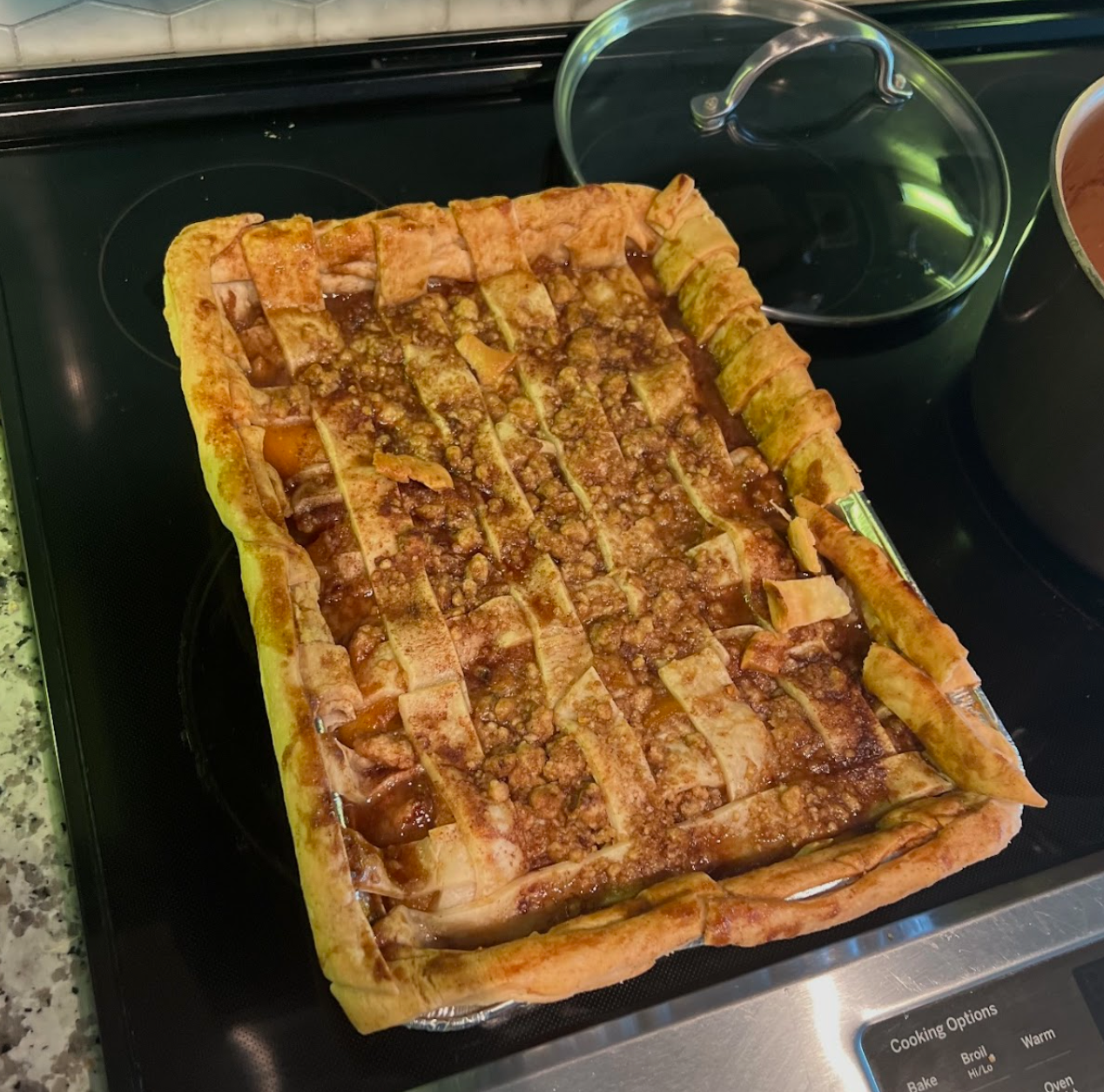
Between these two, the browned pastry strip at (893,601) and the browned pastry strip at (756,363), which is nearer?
the browned pastry strip at (893,601)

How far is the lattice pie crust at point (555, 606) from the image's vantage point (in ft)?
2.94

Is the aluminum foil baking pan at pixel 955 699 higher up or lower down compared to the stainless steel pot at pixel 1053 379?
lower down

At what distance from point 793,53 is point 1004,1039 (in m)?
1.32

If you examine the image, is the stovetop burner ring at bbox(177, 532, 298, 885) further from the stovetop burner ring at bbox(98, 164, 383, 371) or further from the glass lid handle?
the glass lid handle

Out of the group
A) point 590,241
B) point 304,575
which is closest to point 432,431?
point 304,575

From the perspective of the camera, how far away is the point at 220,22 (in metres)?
1.52

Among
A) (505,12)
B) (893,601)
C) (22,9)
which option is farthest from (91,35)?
(893,601)

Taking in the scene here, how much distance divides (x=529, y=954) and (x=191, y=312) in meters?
0.73

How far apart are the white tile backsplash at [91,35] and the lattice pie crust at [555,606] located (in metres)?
0.55

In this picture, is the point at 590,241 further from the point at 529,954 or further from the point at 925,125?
the point at 529,954

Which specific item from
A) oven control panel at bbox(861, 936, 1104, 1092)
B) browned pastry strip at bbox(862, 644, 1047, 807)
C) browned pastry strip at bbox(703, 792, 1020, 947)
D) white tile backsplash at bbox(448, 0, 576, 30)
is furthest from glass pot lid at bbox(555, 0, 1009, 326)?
oven control panel at bbox(861, 936, 1104, 1092)

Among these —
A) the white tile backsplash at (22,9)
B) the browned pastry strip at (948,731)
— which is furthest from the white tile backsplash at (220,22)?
the browned pastry strip at (948,731)

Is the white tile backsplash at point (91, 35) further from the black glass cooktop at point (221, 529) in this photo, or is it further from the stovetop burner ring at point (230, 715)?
the stovetop burner ring at point (230, 715)

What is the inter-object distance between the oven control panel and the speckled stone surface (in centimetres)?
68
